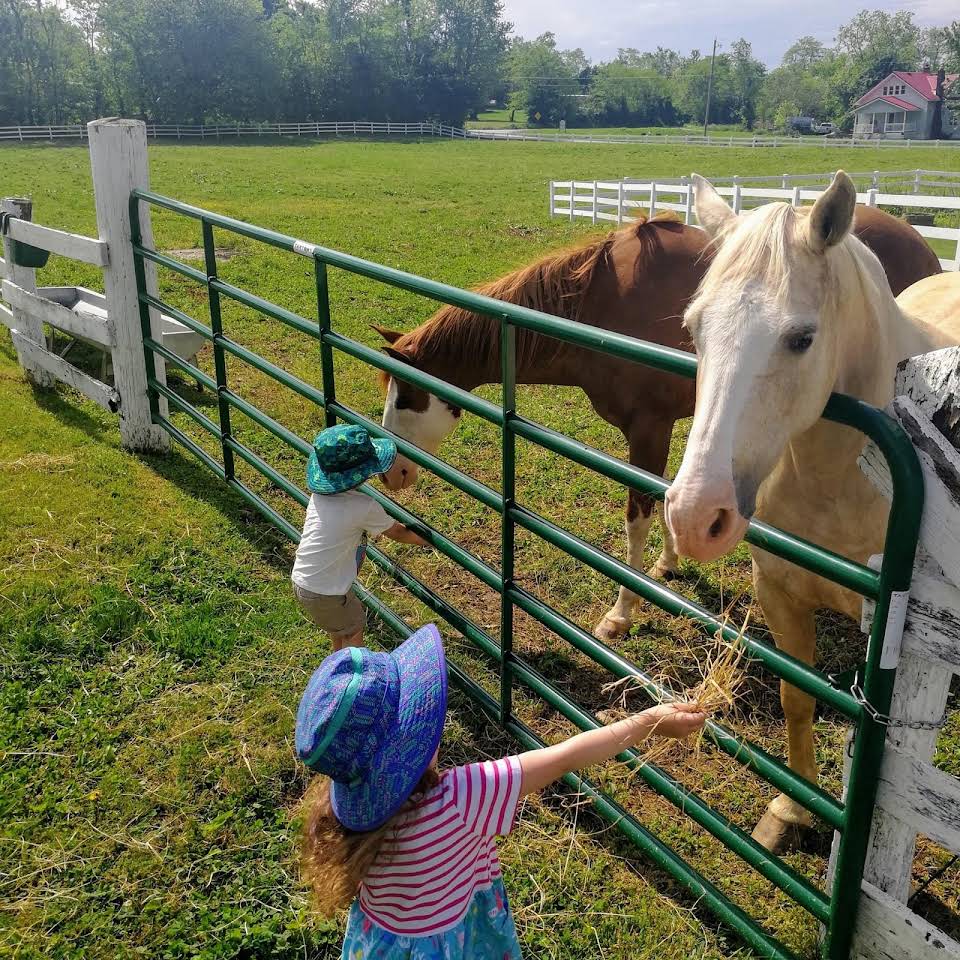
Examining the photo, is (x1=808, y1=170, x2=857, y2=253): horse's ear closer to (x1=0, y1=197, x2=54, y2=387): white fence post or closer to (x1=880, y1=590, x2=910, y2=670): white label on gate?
(x1=880, y1=590, x2=910, y2=670): white label on gate

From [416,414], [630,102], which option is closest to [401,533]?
[416,414]

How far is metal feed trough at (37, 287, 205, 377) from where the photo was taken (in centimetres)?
644

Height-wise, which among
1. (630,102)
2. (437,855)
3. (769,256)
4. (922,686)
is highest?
(630,102)

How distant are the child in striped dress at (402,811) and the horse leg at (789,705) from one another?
3.85ft

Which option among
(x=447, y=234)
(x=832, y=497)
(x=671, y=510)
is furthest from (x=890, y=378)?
(x=447, y=234)

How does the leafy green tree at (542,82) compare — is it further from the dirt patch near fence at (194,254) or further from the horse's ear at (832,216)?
the horse's ear at (832,216)

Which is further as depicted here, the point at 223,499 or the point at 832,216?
the point at 223,499

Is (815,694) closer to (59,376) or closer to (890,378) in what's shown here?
(890,378)

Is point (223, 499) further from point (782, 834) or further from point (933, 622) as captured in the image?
point (933, 622)

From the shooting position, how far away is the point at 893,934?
5.92 feet

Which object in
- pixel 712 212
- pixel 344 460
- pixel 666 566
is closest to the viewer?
pixel 712 212

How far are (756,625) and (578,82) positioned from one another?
100225mm

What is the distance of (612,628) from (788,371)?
7.29ft

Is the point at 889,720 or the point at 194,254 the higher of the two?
the point at 194,254
